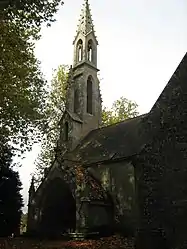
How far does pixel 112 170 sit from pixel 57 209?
518cm

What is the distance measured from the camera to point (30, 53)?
16641 millimetres

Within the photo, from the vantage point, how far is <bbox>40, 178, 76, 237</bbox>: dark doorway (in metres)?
21.2

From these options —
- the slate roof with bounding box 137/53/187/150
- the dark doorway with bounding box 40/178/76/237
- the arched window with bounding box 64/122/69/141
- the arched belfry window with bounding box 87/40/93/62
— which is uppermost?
the arched belfry window with bounding box 87/40/93/62

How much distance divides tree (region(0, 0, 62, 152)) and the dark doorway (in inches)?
181

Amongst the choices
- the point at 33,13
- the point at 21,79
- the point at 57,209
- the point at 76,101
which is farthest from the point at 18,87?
the point at 76,101

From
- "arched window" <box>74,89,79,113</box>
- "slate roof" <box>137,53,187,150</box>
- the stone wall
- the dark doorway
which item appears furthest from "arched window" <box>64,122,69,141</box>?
"slate roof" <box>137,53,187,150</box>

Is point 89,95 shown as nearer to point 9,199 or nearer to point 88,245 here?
point 9,199

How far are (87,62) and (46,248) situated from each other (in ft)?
66.5

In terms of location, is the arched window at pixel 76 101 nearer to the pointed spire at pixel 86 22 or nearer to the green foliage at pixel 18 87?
the pointed spire at pixel 86 22

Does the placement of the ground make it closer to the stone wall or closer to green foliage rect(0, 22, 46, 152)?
the stone wall

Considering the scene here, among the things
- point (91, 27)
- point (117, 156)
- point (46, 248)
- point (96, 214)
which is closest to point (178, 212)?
point (46, 248)

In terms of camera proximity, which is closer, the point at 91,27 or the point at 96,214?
the point at 96,214

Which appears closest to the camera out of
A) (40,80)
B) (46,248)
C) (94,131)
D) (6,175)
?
(46,248)

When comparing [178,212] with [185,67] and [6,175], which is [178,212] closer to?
[185,67]
